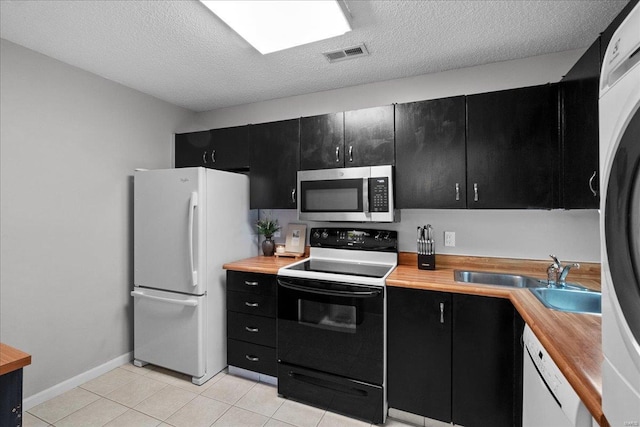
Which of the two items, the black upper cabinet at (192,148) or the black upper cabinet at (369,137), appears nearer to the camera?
the black upper cabinet at (369,137)

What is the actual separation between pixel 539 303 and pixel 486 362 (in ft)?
1.64

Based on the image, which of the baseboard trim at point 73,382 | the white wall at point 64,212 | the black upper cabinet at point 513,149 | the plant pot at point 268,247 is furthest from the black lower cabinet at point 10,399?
the black upper cabinet at point 513,149

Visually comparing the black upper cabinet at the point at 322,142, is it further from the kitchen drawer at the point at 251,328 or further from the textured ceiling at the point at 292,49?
the kitchen drawer at the point at 251,328

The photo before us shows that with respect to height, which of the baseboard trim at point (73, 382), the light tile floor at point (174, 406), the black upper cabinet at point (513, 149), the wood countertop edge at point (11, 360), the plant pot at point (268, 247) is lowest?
the light tile floor at point (174, 406)

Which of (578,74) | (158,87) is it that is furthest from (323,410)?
(158,87)

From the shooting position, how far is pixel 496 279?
2.23 meters

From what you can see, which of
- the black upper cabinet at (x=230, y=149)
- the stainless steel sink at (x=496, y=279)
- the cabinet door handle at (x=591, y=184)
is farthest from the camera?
the black upper cabinet at (x=230, y=149)

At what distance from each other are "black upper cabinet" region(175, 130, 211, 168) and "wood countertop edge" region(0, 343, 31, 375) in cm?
226

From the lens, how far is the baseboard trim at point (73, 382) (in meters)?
2.13

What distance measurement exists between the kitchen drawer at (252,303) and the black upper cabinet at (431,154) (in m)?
1.26

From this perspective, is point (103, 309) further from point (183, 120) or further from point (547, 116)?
point (547, 116)

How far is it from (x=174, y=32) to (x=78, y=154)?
4.28ft

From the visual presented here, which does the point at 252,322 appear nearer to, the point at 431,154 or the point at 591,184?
the point at 431,154

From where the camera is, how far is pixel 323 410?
214cm
